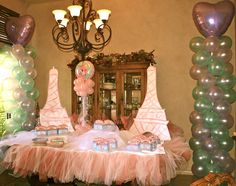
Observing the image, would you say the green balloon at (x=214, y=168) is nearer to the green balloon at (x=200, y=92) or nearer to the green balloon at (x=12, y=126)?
the green balloon at (x=200, y=92)

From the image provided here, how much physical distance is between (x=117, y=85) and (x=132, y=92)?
0.31 m

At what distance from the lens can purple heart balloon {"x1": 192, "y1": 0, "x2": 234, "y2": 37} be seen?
3703 mm

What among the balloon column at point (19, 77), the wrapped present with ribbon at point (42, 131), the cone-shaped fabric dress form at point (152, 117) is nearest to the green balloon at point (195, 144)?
the cone-shaped fabric dress form at point (152, 117)

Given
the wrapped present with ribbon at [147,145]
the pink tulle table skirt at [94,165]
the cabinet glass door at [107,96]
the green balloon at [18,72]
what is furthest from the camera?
the cabinet glass door at [107,96]

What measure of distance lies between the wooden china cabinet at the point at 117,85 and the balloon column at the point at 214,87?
3.57 feet

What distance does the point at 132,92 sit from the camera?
4887mm

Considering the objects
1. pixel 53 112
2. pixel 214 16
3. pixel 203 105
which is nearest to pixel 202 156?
pixel 203 105

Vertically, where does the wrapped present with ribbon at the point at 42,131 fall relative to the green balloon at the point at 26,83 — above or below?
below

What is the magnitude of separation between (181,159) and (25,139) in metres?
2.00

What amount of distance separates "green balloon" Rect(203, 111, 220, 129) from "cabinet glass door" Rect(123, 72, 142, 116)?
1.30 metres

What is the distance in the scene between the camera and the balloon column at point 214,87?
373cm

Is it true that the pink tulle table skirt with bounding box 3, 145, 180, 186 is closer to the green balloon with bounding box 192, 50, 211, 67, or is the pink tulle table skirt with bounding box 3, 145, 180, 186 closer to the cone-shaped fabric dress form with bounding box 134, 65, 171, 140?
the cone-shaped fabric dress form with bounding box 134, 65, 171, 140

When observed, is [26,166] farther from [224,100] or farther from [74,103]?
[224,100]

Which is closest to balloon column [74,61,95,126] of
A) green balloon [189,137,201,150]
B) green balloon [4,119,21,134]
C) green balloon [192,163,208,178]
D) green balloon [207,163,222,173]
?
green balloon [4,119,21,134]
